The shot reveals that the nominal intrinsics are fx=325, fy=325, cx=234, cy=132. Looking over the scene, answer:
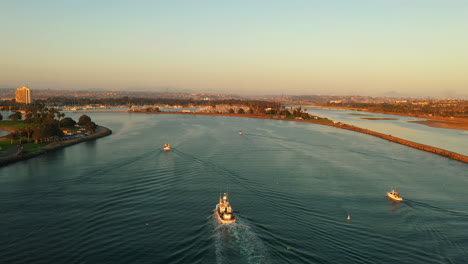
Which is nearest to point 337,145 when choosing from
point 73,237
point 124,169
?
point 124,169

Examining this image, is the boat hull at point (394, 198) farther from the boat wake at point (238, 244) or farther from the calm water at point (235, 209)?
the boat wake at point (238, 244)

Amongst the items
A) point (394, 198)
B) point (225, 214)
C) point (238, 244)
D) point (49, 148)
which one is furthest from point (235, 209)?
point (49, 148)

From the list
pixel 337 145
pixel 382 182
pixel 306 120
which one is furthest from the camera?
pixel 306 120

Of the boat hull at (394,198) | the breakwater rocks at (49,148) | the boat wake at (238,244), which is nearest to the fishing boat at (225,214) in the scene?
the boat wake at (238,244)

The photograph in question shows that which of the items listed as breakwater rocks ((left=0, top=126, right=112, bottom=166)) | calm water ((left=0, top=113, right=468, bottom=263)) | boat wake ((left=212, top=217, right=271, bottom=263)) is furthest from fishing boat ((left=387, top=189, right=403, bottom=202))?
breakwater rocks ((left=0, top=126, right=112, bottom=166))

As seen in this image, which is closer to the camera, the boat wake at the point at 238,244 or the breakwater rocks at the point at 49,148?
the boat wake at the point at 238,244

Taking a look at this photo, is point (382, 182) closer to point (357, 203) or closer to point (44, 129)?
point (357, 203)
